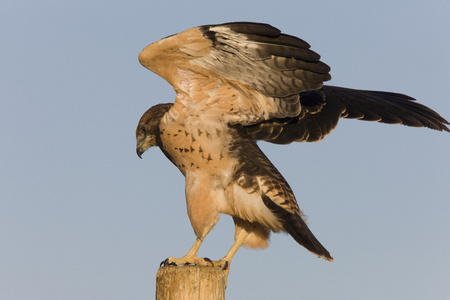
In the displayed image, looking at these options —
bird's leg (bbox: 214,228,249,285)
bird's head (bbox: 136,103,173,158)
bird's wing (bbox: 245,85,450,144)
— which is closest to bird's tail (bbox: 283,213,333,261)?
bird's leg (bbox: 214,228,249,285)

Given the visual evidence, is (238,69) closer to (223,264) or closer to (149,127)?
(149,127)

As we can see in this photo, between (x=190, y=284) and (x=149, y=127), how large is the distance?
89.7 inches

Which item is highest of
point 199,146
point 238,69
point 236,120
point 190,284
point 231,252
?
point 238,69

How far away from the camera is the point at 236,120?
22.0 feet

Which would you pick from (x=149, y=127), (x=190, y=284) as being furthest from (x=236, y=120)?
(x=190, y=284)

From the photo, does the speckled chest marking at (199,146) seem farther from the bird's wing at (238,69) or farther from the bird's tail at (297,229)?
the bird's tail at (297,229)

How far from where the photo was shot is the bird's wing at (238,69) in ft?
19.4

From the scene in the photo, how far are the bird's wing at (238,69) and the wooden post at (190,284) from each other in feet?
6.03

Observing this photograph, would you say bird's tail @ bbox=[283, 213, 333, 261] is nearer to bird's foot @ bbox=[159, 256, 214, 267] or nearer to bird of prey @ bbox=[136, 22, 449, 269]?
bird of prey @ bbox=[136, 22, 449, 269]

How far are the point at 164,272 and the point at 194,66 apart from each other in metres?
1.99

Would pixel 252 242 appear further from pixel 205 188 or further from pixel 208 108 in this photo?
pixel 208 108

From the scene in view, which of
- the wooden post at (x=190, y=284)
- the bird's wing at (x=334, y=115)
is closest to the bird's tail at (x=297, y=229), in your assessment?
the bird's wing at (x=334, y=115)

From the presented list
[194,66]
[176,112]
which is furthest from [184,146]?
[194,66]

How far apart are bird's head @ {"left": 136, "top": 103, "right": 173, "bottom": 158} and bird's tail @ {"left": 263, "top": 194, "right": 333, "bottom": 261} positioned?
1.47m
